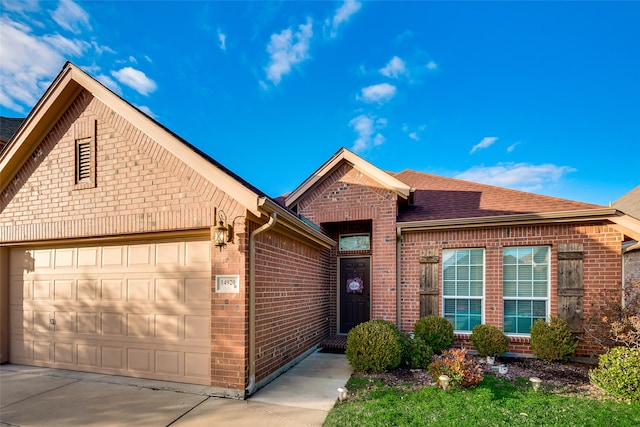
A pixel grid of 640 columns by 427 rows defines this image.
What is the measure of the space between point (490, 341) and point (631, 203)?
1923 centimetres

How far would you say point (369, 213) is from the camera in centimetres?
845

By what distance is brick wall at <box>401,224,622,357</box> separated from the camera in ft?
22.0

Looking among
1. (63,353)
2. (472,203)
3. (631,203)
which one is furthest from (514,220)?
(631,203)

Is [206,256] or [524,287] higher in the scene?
[206,256]

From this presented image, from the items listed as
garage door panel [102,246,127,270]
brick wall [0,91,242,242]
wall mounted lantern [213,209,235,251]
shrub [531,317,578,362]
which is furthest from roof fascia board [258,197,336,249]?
shrub [531,317,578,362]

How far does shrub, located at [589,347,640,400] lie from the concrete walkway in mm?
4043

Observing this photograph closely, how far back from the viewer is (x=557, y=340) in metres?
6.31

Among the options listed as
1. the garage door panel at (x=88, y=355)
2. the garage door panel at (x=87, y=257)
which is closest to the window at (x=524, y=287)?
the garage door panel at (x=88, y=355)

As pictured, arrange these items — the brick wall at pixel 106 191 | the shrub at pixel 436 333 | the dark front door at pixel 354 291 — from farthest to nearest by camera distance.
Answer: the dark front door at pixel 354 291 → the shrub at pixel 436 333 → the brick wall at pixel 106 191

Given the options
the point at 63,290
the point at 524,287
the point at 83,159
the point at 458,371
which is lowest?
the point at 458,371

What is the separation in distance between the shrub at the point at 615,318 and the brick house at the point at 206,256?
0.29 meters

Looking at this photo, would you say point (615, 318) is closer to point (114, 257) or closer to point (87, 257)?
point (114, 257)

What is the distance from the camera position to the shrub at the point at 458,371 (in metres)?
4.77

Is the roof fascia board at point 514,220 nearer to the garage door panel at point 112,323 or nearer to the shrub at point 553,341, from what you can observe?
the shrub at point 553,341
